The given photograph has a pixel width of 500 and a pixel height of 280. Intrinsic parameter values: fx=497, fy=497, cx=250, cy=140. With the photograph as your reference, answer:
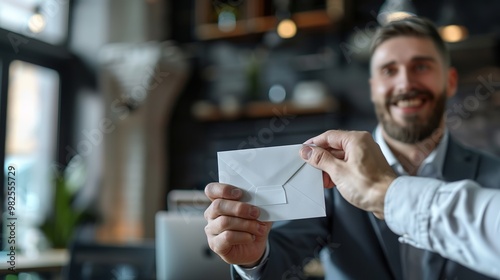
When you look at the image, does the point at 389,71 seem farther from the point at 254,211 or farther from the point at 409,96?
the point at 254,211

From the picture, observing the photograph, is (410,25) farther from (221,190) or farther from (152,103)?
(152,103)

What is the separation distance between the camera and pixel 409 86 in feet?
4.00

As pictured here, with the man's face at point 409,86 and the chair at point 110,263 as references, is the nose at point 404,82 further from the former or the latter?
the chair at point 110,263

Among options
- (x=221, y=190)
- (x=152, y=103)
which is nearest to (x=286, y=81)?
(x=152, y=103)

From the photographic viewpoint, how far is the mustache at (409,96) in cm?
123

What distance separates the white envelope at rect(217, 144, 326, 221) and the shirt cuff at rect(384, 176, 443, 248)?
135 millimetres

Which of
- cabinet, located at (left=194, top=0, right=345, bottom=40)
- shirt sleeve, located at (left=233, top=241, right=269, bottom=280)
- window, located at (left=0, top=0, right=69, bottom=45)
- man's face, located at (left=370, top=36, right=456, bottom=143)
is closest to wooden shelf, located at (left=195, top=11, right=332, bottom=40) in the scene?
cabinet, located at (left=194, top=0, right=345, bottom=40)

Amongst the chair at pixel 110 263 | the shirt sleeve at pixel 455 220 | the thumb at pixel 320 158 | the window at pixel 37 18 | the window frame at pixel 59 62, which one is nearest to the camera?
the shirt sleeve at pixel 455 220

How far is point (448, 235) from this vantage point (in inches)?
21.8

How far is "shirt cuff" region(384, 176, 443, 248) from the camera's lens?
569mm

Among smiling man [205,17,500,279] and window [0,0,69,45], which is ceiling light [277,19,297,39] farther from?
smiling man [205,17,500,279]

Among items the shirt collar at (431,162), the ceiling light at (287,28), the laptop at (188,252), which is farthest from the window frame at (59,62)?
the shirt collar at (431,162)

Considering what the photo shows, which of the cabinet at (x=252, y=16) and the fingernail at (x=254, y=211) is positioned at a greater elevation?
the cabinet at (x=252, y=16)

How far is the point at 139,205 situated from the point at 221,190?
2787mm
